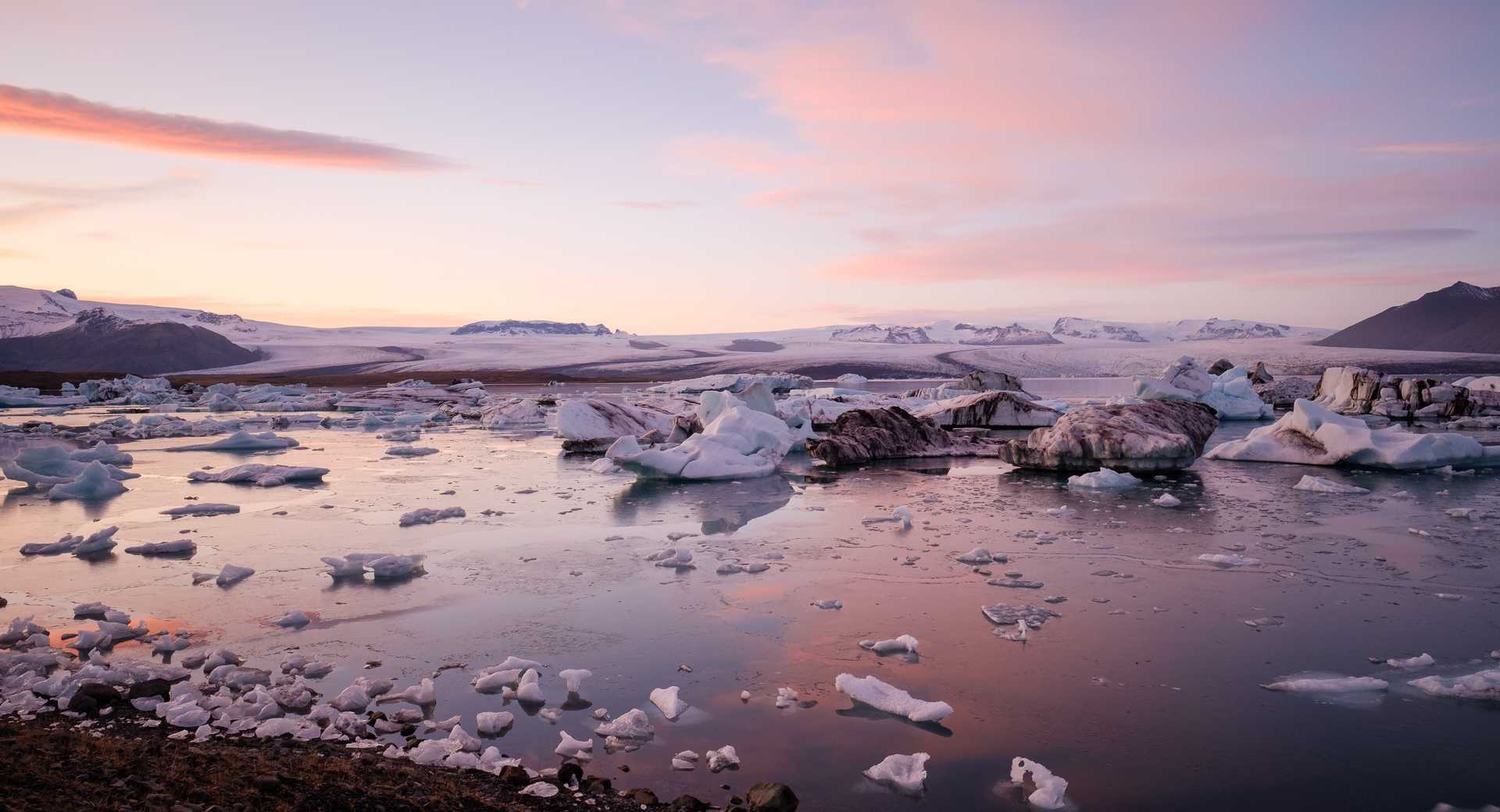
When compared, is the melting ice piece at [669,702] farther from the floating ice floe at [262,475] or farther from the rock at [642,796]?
the floating ice floe at [262,475]

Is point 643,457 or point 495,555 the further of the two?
point 643,457

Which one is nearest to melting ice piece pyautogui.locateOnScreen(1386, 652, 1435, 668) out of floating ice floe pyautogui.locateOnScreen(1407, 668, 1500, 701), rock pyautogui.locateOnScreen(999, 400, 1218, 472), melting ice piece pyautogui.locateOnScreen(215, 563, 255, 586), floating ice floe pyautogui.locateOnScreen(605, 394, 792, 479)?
floating ice floe pyautogui.locateOnScreen(1407, 668, 1500, 701)

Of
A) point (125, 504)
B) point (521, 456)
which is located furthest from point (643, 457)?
point (125, 504)

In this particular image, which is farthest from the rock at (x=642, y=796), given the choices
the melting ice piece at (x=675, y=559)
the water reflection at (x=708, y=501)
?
the water reflection at (x=708, y=501)

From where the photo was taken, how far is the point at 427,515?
8.38 metres

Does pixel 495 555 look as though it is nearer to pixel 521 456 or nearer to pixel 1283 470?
pixel 521 456

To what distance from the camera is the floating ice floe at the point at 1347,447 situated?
11141mm

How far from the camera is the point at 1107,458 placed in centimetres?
1114

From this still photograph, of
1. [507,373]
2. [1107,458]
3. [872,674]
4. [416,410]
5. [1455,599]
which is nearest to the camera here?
[872,674]

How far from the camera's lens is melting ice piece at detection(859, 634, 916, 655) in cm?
440

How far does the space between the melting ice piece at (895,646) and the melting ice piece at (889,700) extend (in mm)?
480

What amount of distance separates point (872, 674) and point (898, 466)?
29.7ft

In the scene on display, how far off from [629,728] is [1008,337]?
136994mm

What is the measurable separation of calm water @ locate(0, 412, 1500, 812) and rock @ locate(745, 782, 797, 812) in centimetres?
12
